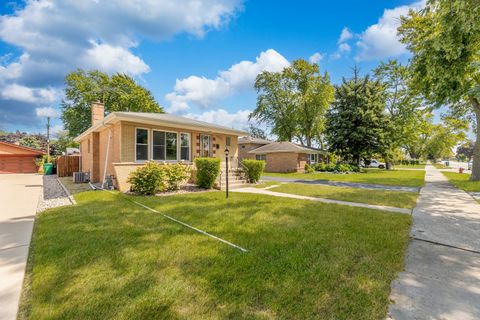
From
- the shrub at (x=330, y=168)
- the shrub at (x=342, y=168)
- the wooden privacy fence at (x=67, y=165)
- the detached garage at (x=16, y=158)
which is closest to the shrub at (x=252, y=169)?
the shrub at (x=342, y=168)

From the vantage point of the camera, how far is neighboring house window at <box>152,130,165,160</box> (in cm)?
1095

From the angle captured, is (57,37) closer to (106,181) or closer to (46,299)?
(106,181)

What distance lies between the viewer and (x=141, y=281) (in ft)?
8.79

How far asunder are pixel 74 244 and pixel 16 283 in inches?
43.0

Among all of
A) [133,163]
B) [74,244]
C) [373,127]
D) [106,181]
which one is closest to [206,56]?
[133,163]

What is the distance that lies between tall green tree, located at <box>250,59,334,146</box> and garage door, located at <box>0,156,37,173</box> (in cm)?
3144

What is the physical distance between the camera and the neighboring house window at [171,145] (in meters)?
11.5

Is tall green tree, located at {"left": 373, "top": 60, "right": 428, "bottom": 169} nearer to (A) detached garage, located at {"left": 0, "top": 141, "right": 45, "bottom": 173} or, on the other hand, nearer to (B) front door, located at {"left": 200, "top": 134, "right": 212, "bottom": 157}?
(B) front door, located at {"left": 200, "top": 134, "right": 212, "bottom": 157}

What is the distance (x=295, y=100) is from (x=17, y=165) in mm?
36540

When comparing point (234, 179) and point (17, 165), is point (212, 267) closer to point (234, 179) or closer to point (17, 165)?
point (234, 179)

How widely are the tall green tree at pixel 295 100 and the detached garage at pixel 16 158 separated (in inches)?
1231

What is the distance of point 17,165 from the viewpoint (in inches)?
915

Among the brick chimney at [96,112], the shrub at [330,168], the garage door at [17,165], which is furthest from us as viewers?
the shrub at [330,168]

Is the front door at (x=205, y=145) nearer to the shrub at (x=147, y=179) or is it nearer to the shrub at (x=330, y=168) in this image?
the shrub at (x=147, y=179)
